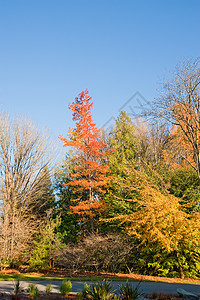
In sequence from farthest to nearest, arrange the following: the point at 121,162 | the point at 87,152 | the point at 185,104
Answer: the point at 121,162
the point at 87,152
the point at 185,104

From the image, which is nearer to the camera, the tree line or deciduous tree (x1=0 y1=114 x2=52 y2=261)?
the tree line

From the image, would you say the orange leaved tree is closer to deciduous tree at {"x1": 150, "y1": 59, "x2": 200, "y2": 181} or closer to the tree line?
the tree line

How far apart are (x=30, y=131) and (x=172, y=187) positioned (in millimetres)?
9708

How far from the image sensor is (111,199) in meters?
15.1

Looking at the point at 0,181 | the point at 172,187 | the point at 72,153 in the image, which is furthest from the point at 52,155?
the point at 172,187

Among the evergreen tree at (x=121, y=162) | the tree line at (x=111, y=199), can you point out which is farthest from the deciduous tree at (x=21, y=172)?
the evergreen tree at (x=121, y=162)

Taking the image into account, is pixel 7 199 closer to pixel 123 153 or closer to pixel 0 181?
pixel 0 181

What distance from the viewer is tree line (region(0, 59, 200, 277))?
11180 mm

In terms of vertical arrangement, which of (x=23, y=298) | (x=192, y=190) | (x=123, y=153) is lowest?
(x=23, y=298)

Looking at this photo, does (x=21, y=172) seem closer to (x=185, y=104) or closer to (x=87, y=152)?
(x=87, y=152)

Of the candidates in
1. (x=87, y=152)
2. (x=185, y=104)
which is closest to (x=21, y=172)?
(x=87, y=152)

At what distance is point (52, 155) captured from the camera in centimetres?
1809

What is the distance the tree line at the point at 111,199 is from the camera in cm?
1118

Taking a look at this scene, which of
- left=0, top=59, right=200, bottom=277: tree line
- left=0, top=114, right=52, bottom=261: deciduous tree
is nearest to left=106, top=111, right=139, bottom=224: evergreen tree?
left=0, top=59, right=200, bottom=277: tree line
